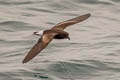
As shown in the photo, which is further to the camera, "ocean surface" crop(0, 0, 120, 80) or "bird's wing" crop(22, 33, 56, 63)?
"ocean surface" crop(0, 0, 120, 80)

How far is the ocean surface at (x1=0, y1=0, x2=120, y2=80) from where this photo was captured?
11453mm

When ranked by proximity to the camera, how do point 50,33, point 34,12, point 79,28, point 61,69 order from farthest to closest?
point 34,12 < point 79,28 < point 61,69 < point 50,33

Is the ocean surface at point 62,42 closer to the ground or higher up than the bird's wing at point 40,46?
closer to the ground

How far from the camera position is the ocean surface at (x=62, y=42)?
1145 centimetres

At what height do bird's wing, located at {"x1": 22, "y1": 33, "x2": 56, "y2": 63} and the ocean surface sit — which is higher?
bird's wing, located at {"x1": 22, "y1": 33, "x2": 56, "y2": 63}

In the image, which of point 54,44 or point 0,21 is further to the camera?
point 0,21

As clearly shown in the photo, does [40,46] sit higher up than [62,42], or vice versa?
[40,46]

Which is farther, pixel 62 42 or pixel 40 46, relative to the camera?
pixel 62 42

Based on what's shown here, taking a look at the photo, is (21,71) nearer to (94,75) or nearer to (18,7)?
(94,75)

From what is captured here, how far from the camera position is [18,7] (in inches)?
680

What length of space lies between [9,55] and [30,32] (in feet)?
7.23

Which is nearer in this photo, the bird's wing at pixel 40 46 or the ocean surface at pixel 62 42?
the bird's wing at pixel 40 46

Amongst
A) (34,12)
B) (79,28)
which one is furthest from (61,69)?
(34,12)

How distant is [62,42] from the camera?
46.9ft
